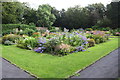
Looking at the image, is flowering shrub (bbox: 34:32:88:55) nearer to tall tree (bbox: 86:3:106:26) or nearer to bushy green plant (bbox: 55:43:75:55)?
bushy green plant (bbox: 55:43:75:55)

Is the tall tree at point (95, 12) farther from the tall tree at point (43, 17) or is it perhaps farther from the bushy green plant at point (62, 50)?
the bushy green plant at point (62, 50)

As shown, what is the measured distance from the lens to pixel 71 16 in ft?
91.1

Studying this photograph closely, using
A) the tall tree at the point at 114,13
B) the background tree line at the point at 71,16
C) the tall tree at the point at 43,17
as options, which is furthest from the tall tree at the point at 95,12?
the tall tree at the point at 43,17

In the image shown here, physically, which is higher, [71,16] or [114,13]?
[114,13]

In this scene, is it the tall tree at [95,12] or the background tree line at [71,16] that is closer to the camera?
the background tree line at [71,16]

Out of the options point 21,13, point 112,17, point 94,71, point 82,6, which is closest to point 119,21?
point 112,17

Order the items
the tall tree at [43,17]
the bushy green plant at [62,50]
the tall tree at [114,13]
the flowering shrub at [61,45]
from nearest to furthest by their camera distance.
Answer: the bushy green plant at [62,50] → the flowering shrub at [61,45] → the tall tree at [114,13] → the tall tree at [43,17]

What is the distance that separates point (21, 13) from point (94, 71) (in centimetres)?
2363

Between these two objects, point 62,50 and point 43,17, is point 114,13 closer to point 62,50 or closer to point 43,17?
point 43,17

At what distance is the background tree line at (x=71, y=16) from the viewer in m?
24.7

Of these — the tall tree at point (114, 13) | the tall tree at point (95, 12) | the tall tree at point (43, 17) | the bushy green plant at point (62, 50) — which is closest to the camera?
the bushy green plant at point (62, 50)

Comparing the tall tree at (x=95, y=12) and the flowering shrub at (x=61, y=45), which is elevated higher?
the tall tree at (x=95, y=12)

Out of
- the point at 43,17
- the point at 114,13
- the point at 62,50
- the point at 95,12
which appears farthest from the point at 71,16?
the point at 62,50

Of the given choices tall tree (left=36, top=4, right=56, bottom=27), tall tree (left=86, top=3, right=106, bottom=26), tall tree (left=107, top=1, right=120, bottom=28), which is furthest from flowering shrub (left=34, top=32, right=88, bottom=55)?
tall tree (left=86, top=3, right=106, bottom=26)
